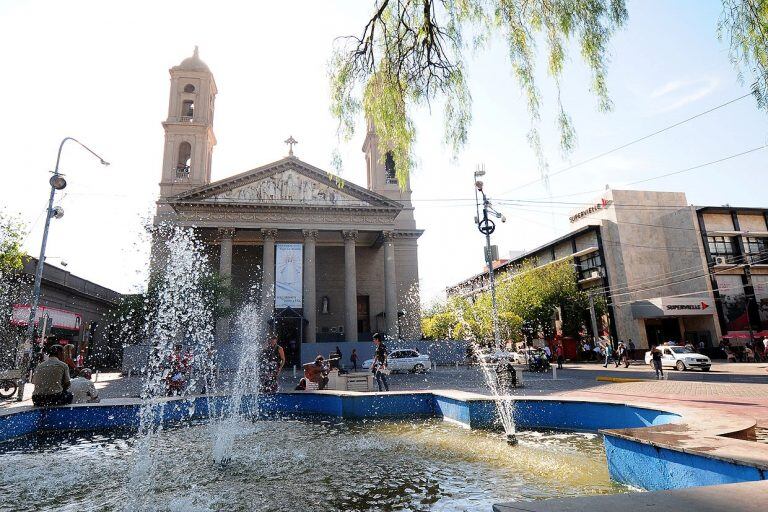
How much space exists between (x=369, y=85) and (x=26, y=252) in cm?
2087

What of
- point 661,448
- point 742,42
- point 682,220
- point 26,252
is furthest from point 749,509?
point 682,220

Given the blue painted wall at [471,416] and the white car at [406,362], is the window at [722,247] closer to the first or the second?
the white car at [406,362]

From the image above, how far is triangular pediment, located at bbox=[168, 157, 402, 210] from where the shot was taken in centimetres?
3159

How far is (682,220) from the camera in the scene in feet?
112

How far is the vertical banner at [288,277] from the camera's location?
96.6 feet

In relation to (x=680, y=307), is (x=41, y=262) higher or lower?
higher

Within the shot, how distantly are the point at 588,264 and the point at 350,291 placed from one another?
21152 mm

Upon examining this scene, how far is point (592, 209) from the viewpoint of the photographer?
127 feet

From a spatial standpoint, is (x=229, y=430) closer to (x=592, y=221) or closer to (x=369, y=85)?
(x=369, y=85)

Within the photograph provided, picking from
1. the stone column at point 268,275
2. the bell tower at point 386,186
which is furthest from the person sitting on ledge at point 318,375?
the bell tower at point 386,186

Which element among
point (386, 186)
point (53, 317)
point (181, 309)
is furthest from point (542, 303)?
point (53, 317)

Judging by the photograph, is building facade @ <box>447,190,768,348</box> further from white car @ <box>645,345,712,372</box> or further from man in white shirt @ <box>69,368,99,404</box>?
man in white shirt @ <box>69,368,99,404</box>

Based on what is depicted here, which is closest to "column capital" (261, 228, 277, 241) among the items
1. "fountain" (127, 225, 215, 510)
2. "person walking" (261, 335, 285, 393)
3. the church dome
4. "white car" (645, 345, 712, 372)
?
"fountain" (127, 225, 215, 510)

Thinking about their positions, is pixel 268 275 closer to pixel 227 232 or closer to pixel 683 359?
pixel 227 232
